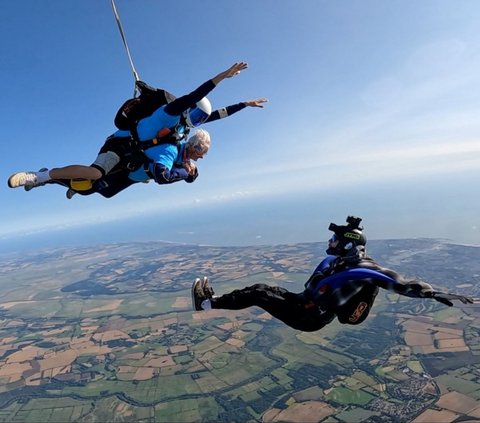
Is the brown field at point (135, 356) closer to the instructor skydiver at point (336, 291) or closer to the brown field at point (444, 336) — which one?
the brown field at point (444, 336)

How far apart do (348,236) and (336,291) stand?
0.68 meters

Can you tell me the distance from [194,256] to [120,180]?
331 ft

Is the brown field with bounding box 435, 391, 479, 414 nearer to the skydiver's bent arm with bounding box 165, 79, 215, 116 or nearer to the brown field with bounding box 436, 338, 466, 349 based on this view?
the brown field with bounding box 436, 338, 466, 349

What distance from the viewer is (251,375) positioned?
93.9 feet

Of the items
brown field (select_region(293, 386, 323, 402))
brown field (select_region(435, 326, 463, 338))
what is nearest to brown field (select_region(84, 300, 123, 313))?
brown field (select_region(293, 386, 323, 402))

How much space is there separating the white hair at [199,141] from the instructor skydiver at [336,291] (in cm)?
183

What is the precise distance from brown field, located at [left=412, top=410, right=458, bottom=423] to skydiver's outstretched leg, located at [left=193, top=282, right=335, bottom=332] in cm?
2207

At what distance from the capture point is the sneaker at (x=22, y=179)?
368 cm

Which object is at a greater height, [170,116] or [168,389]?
[170,116]

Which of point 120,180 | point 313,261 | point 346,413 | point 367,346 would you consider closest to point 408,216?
point 313,261

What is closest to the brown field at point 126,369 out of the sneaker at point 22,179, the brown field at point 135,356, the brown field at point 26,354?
the brown field at point 135,356

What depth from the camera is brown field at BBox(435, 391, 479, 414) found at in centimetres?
2088

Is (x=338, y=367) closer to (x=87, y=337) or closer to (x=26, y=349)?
(x=87, y=337)

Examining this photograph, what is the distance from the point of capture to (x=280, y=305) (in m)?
4.56
